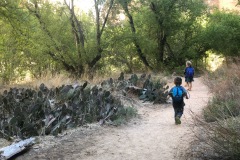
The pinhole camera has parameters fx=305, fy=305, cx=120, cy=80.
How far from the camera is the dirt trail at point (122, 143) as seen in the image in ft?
16.7

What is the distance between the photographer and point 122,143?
5.93m

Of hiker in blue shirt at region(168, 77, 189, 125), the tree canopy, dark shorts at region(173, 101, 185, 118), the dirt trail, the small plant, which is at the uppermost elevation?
the tree canopy

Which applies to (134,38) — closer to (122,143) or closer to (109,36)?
(109,36)

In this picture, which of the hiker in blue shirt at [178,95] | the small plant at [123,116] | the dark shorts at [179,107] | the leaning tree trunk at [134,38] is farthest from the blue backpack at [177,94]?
the leaning tree trunk at [134,38]

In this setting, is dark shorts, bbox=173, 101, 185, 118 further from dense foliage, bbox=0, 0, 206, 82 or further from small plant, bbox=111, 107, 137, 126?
dense foliage, bbox=0, 0, 206, 82

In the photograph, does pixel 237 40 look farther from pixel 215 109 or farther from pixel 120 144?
pixel 120 144

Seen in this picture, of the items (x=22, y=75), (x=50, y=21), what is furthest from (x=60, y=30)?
(x=22, y=75)

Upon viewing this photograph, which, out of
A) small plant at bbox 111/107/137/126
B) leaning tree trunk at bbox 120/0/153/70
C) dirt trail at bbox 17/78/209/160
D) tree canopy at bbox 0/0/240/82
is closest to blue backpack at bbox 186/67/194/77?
tree canopy at bbox 0/0/240/82

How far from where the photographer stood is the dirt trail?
16.7 feet

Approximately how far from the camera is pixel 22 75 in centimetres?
1487

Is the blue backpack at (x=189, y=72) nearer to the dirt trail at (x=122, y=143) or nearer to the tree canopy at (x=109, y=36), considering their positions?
the tree canopy at (x=109, y=36)

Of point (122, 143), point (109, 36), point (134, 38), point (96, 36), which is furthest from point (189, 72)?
point (134, 38)

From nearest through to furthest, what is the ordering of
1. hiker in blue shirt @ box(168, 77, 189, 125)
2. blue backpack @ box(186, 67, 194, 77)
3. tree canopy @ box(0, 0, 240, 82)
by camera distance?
1. hiker in blue shirt @ box(168, 77, 189, 125)
2. blue backpack @ box(186, 67, 194, 77)
3. tree canopy @ box(0, 0, 240, 82)

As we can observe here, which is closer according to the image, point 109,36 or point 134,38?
point 109,36
